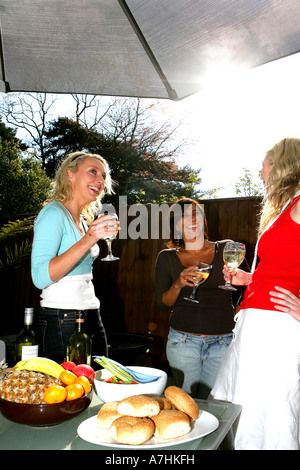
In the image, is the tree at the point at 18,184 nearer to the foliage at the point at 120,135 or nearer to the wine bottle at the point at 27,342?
the foliage at the point at 120,135

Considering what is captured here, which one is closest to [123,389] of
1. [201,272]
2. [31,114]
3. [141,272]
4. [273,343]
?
[273,343]

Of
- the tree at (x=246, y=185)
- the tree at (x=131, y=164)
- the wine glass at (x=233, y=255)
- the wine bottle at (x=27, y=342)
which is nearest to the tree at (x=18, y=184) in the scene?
the tree at (x=131, y=164)

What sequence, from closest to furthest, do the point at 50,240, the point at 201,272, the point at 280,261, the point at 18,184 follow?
the point at 280,261
the point at 50,240
the point at 201,272
the point at 18,184

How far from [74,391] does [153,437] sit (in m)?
0.25

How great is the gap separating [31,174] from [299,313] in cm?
1164

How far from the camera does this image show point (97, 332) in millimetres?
1964

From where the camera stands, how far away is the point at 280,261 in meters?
1.53

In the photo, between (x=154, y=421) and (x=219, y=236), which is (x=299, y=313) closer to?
(x=154, y=421)

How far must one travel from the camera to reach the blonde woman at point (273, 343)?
1400 mm

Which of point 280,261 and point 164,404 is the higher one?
point 280,261

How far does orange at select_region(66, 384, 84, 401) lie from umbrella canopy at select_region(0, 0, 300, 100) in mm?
1754

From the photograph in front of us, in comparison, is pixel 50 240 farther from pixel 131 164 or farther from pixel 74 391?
pixel 131 164

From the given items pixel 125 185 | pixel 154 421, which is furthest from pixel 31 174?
pixel 154 421

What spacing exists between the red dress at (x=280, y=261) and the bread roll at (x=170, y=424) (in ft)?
2.27
